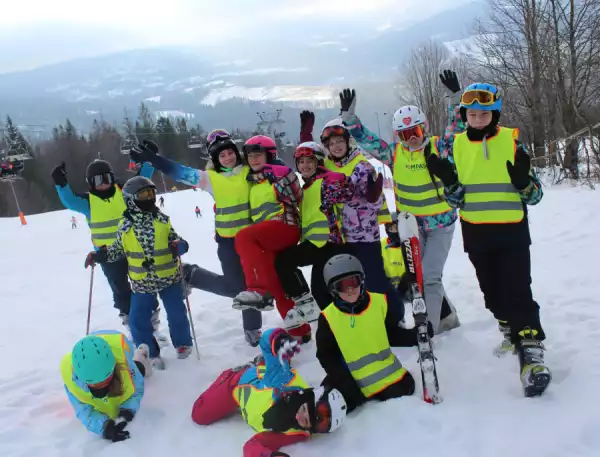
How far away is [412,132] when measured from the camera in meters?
4.02

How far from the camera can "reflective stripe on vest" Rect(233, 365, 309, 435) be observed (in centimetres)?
306

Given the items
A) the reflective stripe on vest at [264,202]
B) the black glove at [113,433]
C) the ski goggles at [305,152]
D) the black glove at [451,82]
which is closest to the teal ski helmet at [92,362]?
the black glove at [113,433]

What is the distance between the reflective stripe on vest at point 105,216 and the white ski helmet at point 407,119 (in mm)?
3265

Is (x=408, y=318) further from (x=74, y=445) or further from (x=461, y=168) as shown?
(x=74, y=445)

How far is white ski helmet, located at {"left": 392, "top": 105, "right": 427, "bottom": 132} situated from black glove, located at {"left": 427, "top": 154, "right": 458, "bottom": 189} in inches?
28.1

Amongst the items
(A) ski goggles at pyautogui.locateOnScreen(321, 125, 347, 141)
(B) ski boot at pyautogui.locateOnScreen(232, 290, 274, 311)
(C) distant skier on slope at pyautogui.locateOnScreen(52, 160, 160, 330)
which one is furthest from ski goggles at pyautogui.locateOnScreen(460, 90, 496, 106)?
(C) distant skier on slope at pyautogui.locateOnScreen(52, 160, 160, 330)

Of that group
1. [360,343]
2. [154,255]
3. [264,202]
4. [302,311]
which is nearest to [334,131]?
[264,202]

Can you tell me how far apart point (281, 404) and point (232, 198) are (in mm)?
2178

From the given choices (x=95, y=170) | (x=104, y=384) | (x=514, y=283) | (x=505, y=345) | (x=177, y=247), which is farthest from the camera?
(x=95, y=170)

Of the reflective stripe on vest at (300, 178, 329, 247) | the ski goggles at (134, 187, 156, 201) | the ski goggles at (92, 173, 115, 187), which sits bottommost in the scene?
the reflective stripe on vest at (300, 178, 329, 247)

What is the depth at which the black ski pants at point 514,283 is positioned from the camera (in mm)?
3328

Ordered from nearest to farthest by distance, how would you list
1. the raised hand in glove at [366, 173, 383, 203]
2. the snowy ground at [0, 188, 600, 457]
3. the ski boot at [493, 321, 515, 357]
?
1. the snowy ground at [0, 188, 600, 457]
2. the ski boot at [493, 321, 515, 357]
3. the raised hand in glove at [366, 173, 383, 203]

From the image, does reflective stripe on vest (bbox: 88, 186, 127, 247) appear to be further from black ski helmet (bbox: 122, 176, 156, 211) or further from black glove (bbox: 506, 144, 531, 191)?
black glove (bbox: 506, 144, 531, 191)

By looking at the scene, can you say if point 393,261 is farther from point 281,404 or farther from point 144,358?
point 144,358
